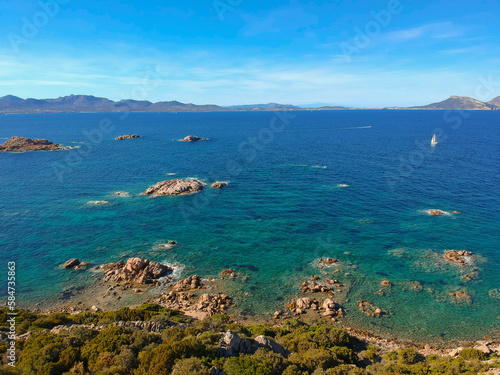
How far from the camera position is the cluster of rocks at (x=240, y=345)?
26.5 meters

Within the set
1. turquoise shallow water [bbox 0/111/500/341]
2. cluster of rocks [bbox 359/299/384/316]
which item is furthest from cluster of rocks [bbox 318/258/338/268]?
cluster of rocks [bbox 359/299/384/316]

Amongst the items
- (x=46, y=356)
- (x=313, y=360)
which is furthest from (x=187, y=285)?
(x=313, y=360)

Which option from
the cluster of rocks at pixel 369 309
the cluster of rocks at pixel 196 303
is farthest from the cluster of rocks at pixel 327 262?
the cluster of rocks at pixel 196 303

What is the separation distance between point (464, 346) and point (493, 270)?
21.2 metres

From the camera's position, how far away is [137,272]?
2008 inches

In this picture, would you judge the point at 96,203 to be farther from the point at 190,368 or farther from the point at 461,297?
the point at 461,297

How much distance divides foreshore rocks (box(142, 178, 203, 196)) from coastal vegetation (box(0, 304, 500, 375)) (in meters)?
52.7

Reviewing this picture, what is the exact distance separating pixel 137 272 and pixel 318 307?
31.0 m

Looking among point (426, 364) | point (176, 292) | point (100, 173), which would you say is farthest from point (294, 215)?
point (100, 173)

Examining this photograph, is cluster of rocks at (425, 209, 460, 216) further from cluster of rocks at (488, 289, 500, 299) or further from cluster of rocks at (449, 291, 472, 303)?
cluster of rocks at (449, 291, 472, 303)

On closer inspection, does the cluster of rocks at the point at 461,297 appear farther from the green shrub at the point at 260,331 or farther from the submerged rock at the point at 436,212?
the green shrub at the point at 260,331

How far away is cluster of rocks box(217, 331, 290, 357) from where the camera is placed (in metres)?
26.5

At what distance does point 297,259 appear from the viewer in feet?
182

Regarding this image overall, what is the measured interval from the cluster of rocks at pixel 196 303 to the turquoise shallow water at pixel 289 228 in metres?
3.07
